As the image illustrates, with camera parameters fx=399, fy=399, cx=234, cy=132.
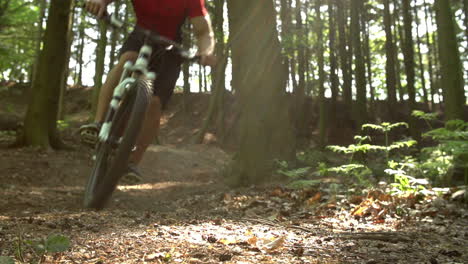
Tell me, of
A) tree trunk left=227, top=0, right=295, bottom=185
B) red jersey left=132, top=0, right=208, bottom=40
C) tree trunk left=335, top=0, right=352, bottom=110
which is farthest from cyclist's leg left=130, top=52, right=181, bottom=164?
tree trunk left=335, top=0, right=352, bottom=110

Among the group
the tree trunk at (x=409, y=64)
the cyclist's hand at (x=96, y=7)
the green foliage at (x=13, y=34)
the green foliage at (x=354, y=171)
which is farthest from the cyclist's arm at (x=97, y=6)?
the tree trunk at (x=409, y=64)

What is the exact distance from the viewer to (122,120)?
3713mm

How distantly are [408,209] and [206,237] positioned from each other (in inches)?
90.5

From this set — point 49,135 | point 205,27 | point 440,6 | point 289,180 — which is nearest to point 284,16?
point 440,6

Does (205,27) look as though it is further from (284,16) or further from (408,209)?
(284,16)

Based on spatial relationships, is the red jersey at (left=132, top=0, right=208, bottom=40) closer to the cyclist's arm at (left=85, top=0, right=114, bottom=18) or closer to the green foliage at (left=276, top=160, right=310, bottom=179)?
the cyclist's arm at (left=85, top=0, right=114, bottom=18)

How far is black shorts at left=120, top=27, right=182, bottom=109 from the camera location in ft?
12.5

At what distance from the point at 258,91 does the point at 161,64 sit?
2.86 metres

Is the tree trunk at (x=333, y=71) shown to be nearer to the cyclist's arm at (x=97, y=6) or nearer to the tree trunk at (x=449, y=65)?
the tree trunk at (x=449, y=65)

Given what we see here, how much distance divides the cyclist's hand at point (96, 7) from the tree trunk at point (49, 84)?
608 cm

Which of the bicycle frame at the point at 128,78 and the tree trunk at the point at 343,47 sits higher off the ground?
the tree trunk at the point at 343,47

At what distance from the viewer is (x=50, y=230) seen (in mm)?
2686

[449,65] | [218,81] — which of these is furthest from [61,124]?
[449,65]

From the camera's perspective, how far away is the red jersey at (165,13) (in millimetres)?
3801
